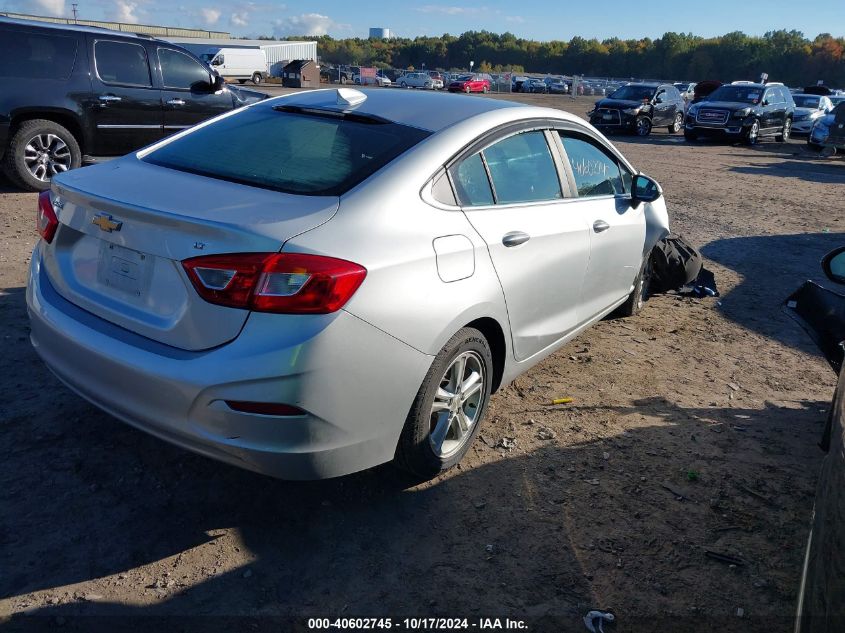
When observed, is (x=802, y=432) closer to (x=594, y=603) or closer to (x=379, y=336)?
(x=594, y=603)

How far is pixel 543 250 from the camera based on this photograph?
3.86 m

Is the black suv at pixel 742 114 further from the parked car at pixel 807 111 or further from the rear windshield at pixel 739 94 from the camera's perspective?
the parked car at pixel 807 111

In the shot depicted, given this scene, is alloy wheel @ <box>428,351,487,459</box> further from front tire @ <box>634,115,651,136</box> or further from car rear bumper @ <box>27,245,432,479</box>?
front tire @ <box>634,115,651,136</box>

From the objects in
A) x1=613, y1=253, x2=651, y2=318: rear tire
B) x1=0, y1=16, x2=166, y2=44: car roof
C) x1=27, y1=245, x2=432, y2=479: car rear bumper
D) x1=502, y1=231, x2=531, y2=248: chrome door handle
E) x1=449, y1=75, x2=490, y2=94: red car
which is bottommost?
x1=613, y1=253, x2=651, y2=318: rear tire

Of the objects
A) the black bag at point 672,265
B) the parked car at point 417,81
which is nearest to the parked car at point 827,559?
the black bag at point 672,265

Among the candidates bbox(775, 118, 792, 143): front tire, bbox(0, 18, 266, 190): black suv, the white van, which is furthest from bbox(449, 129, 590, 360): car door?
the white van

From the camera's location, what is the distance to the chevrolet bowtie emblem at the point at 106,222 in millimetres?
2855

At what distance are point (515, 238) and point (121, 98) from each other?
7346mm

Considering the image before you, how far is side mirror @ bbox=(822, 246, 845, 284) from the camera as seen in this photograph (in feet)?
11.1

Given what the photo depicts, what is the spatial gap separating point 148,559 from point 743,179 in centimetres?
1500

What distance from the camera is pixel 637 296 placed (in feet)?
19.3

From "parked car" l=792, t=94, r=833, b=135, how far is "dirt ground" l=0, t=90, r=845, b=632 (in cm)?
2435

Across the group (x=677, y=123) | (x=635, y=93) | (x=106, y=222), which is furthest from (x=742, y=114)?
(x=106, y=222)

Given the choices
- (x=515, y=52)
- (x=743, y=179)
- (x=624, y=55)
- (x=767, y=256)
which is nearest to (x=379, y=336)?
(x=767, y=256)
